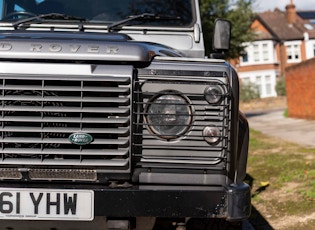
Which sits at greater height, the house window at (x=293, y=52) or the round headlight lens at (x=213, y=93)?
the house window at (x=293, y=52)

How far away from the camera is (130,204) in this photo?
2646 mm

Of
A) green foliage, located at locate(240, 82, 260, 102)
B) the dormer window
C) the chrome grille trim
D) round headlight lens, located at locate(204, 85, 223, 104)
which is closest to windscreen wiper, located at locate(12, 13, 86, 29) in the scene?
the chrome grille trim

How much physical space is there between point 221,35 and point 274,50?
4584 cm

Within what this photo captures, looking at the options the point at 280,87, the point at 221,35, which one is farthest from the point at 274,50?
the point at 221,35

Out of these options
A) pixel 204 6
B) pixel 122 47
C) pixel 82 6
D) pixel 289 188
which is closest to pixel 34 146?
pixel 122 47

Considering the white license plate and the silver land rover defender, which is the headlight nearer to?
the silver land rover defender

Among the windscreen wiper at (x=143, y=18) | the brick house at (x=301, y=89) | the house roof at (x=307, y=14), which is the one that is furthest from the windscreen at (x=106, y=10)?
the house roof at (x=307, y=14)

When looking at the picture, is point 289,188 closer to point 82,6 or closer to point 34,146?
point 82,6

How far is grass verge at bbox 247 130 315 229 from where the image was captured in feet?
18.0

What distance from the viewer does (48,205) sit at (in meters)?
2.67

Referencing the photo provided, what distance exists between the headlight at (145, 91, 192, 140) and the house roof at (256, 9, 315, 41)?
150ft

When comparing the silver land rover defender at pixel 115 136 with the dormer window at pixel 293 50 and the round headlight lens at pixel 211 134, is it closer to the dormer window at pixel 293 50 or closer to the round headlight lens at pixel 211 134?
the round headlight lens at pixel 211 134

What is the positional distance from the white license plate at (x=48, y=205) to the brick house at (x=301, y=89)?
1773cm

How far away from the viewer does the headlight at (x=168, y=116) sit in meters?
2.87
